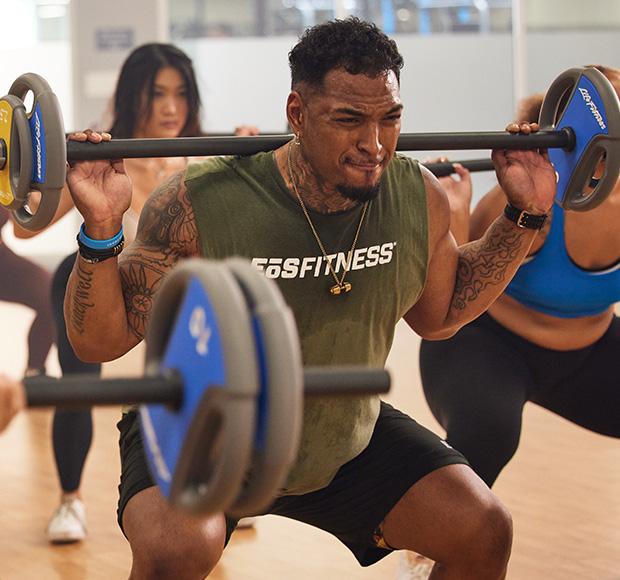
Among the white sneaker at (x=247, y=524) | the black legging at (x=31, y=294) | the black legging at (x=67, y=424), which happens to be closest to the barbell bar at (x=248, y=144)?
the black legging at (x=67, y=424)

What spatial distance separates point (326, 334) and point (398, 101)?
45 centimetres

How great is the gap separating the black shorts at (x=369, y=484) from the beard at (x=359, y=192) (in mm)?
482

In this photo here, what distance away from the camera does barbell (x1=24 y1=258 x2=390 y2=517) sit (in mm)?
1409

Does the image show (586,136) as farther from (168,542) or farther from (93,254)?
(168,542)

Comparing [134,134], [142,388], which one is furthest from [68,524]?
[142,388]

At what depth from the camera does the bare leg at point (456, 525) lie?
2.30 metres

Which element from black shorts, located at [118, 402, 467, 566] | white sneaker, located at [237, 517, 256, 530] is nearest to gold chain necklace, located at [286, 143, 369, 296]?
black shorts, located at [118, 402, 467, 566]

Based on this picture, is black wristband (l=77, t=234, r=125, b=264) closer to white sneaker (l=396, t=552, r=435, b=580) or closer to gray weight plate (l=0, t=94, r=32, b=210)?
gray weight plate (l=0, t=94, r=32, b=210)

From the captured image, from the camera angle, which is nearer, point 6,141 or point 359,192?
point 359,192

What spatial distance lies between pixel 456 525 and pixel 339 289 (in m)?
0.49

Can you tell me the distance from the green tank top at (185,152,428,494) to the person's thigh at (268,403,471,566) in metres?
0.03

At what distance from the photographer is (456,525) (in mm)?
2295

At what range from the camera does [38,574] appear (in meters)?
3.39

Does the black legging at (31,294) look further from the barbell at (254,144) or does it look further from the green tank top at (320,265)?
the green tank top at (320,265)
